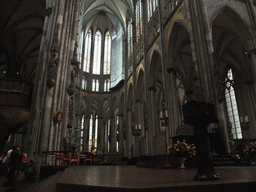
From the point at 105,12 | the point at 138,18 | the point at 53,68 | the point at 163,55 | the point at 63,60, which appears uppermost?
the point at 105,12

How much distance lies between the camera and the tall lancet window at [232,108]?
16938 mm

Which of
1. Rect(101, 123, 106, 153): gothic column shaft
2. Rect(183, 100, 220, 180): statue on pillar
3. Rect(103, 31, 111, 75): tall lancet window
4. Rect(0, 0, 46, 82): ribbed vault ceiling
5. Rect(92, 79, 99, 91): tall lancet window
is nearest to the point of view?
Rect(183, 100, 220, 180): statue on pillar

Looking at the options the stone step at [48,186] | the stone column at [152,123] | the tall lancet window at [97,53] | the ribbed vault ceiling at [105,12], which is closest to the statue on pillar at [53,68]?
the stone step at [48,186]

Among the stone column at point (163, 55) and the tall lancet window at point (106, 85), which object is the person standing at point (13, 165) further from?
the tall lancet window at point (106, 85)

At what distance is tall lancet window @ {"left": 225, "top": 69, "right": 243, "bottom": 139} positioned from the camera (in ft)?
55.6

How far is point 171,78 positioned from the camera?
13219 mm

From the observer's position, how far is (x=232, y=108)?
A: 1786cm

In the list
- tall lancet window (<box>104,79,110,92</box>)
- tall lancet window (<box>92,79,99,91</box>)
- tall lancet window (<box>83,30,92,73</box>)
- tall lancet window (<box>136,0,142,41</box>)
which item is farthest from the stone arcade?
tall lancet window (<box>83,30,92,73</box>)

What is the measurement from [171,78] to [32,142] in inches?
369

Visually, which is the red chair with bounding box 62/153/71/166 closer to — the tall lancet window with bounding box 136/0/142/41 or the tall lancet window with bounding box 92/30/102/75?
the tall lancet window with bounding box 136/0/142/41

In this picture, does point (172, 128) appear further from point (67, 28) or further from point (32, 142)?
point (67, 28)

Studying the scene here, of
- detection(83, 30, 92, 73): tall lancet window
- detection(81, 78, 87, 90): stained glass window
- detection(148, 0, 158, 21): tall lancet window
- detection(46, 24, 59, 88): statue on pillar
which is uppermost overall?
detection(83, 30, 92, 73): tall lancet window

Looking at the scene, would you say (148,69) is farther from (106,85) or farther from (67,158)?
(106,85)

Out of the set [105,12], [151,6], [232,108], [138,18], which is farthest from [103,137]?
[105,12]
